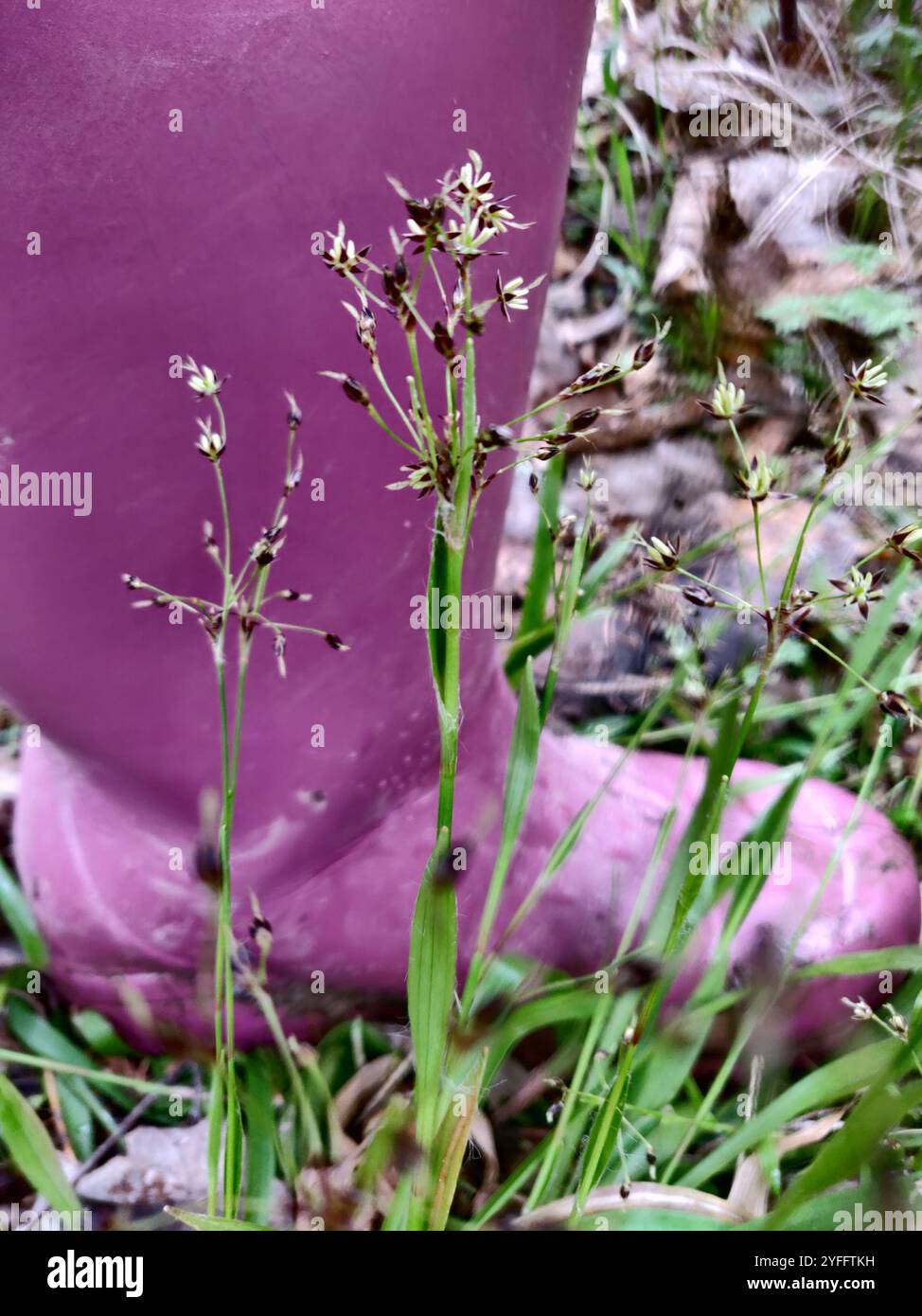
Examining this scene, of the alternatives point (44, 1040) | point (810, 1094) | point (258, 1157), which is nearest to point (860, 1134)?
point (810, 1094)

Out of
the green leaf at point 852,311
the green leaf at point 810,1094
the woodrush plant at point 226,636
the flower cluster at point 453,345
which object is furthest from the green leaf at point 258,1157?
the green leaf at point 852,311

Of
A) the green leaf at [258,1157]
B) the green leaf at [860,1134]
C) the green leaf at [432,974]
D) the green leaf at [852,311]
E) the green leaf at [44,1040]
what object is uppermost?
the green leaf at [852,311]

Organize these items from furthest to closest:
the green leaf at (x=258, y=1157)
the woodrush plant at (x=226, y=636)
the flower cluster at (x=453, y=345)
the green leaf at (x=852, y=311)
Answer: the green leaf at (x=852, y=311), the green leaf at (x=258, y=1157), the woodrush plant at (x=226, y=636), the flower cluster at (x=453, y=345)

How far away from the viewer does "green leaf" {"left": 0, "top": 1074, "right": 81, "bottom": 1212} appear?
53 cm

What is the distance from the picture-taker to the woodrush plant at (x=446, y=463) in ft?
1.12

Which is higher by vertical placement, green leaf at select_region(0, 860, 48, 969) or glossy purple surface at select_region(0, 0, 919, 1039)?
glossy purple surface at select_region(0, 0, 919, 1039)

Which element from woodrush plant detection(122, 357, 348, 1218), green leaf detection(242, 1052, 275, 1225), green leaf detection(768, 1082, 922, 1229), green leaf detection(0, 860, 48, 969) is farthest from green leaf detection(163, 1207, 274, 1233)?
green leaf detection(0, 860, 48, 969)

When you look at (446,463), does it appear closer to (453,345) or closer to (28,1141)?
(453,345)

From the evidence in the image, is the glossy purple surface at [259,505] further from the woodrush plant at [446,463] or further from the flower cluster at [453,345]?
the flower cluster at [453,345]

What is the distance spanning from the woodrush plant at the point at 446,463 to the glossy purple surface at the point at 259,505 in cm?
5

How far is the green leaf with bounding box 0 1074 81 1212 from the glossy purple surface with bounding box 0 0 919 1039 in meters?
0.20

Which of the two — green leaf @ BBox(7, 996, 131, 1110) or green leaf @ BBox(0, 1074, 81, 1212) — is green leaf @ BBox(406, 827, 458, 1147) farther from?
green leaf @ BBox(7, 996, 131, 1110)

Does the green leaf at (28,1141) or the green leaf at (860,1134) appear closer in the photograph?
the green leaf at (860,1134)
